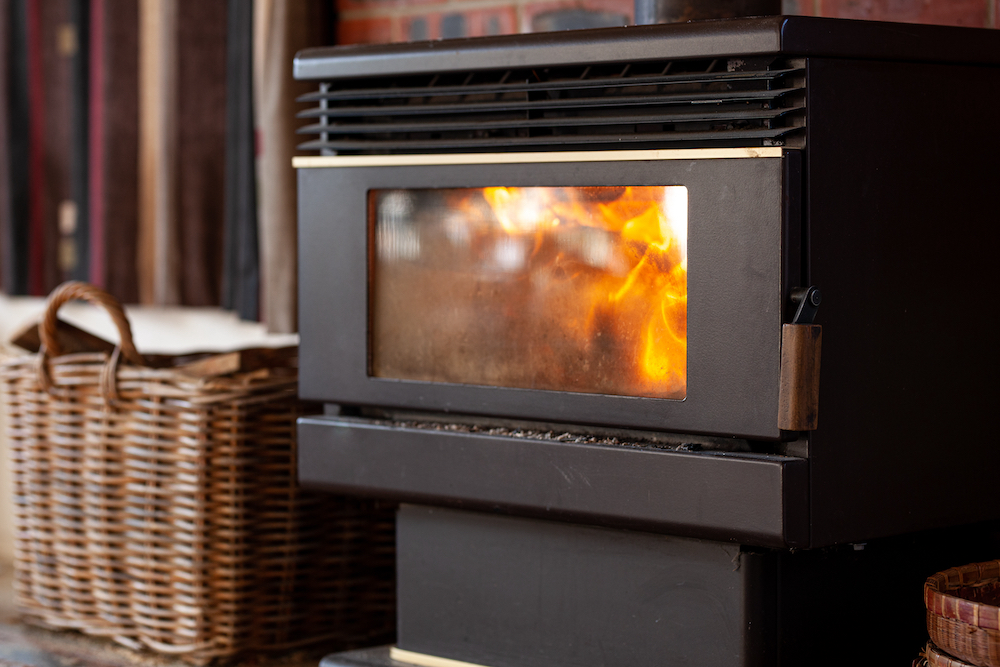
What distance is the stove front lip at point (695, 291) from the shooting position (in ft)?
3.80

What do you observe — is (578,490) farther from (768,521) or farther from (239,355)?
(239,355)

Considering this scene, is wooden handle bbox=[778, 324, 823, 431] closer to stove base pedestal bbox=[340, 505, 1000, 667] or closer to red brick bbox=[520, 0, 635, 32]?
stove base pedestal bbox=[340, 505, 1000, 667]

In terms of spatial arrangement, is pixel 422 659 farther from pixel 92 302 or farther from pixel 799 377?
pixel 92 302

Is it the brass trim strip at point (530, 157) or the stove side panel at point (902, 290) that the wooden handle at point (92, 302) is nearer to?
the brass trim strip at point (530, 157)

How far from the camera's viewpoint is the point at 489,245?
1368 millimetres

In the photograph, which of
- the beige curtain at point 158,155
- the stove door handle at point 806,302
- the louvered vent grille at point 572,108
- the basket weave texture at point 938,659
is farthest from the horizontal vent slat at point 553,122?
the beige curtain at point 158,155

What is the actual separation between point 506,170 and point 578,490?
13.7 inches

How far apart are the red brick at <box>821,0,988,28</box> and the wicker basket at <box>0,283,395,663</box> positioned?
0.89 metres

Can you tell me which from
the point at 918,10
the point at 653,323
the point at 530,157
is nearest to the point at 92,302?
the point at 530,157

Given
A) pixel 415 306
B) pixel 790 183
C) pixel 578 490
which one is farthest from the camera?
pixel 415 306

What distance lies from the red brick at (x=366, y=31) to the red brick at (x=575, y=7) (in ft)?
0.80

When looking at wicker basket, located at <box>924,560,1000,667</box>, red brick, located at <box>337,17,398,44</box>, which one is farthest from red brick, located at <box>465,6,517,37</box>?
wicker basket, located at <box>924,560,1000,667</box>

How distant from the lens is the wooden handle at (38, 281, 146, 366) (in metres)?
1.71

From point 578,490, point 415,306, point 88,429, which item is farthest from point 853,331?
point 88,429
